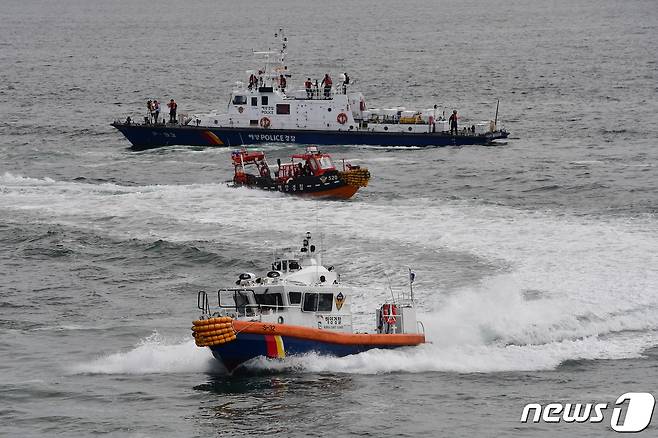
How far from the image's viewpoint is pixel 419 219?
217ft

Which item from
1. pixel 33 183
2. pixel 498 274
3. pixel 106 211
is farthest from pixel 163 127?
pixel 498 274

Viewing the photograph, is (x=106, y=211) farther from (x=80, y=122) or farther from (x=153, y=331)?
(x=80, y=122)

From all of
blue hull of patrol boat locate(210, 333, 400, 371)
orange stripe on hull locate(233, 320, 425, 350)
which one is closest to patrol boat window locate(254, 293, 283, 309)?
orange stripe on hull locate(233, 320, 425, 350)

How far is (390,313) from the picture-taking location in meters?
42.9

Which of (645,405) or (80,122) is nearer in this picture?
(645,405)

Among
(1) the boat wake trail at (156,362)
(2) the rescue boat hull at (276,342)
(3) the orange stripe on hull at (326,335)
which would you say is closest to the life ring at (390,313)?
(3) the orange stripe on hull at (326,335)

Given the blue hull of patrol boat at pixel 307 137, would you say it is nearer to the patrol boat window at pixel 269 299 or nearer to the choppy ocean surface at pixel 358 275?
the choppy ocean surface at pixel 358 275

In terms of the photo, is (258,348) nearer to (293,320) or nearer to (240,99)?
(293,320)

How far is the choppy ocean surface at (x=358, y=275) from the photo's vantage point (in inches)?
1516

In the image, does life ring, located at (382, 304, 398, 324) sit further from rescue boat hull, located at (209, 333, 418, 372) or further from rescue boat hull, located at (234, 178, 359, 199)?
rescue boat hull, located at (234, 178, 359, 199)

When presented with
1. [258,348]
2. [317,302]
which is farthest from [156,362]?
[317,302]

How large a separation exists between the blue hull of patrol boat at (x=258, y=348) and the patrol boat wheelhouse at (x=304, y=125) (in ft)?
170

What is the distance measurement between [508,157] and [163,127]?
2570cm

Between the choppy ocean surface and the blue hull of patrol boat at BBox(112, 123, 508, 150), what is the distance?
1.27 metres
